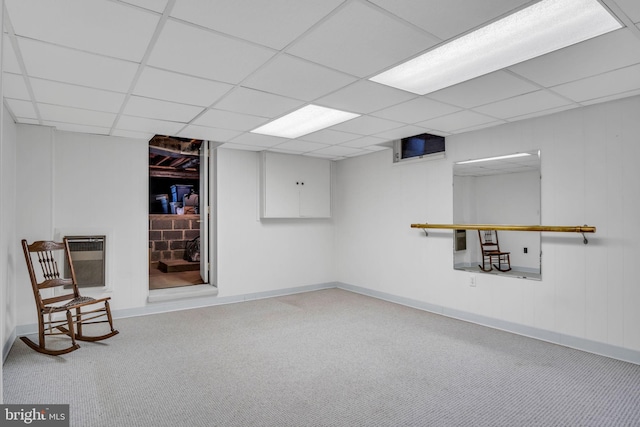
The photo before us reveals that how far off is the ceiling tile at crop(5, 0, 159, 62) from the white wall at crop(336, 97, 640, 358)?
376 centimetres

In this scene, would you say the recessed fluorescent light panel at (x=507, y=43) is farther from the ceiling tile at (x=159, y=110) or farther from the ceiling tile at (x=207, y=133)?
the ceiling tile at (x=207, y=133)

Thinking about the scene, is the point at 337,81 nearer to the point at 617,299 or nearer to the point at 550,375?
the point at 550,375

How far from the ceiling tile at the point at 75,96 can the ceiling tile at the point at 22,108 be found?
196 mm

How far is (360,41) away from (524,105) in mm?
2073

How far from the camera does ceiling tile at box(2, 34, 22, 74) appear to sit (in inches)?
90.8

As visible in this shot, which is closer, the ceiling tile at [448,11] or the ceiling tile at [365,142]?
the ceiling tile at [448,11]

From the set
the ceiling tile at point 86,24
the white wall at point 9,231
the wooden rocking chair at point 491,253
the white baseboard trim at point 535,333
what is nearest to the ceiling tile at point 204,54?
the ceiling tile at point 86,24

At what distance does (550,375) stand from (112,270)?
488 centimetres

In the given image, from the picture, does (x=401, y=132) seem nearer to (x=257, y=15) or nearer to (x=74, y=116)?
(x=257, y=15)

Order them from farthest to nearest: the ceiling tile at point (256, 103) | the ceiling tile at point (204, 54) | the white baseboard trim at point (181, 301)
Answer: the white baseboard trim at point (181, 301) < the ceiling tile at point (256, 103) < the ceiling tile at point (204, 54)

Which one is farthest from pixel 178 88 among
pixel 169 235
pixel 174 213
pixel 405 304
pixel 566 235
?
pixel 174 213

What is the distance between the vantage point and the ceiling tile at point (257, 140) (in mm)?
4848

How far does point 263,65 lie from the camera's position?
2668mm

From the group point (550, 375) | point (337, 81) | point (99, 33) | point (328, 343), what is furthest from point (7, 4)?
point (550, 375)
